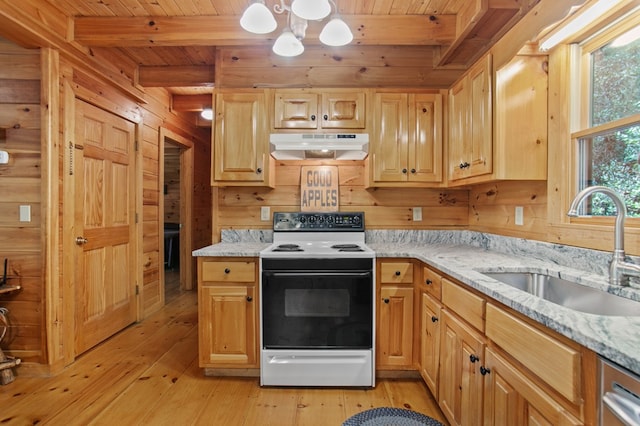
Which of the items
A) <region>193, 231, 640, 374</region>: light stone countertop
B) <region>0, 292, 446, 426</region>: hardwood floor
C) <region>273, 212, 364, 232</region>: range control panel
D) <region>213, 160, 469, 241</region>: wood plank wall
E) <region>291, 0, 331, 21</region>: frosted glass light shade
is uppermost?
<region>291, 0, 331, 21</region>: frosted glass light shade

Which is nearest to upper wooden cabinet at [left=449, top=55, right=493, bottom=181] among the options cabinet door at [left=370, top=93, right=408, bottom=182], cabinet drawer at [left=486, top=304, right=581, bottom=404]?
cabinet door at [left=370, top=93, right=408, bottom=182]

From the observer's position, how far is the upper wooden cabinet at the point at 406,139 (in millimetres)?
2500

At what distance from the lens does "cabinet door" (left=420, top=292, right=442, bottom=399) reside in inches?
73.8

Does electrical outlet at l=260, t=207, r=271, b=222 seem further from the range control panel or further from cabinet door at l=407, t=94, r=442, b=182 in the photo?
cabinet door at l=407, t=94, r=442, b=182

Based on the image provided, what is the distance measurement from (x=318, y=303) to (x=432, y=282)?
2.38ft

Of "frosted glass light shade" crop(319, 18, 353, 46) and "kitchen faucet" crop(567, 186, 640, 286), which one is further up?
"frosted glass light shade" crop(319, 18, 353, 46)

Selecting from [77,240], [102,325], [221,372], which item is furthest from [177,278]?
[221,372]

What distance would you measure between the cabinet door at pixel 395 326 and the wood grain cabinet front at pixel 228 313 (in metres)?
0.85

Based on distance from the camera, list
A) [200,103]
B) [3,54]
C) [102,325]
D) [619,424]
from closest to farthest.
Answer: [619,424] → [3,54] → [102,325] → [200,103]

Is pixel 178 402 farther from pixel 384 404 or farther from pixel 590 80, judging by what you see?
pixel 590 80

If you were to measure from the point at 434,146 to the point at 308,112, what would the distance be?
1005 millimetres

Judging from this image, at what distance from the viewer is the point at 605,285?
1.30 metres

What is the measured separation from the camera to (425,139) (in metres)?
2.52

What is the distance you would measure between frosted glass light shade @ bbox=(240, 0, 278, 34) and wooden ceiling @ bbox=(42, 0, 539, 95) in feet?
2.58
